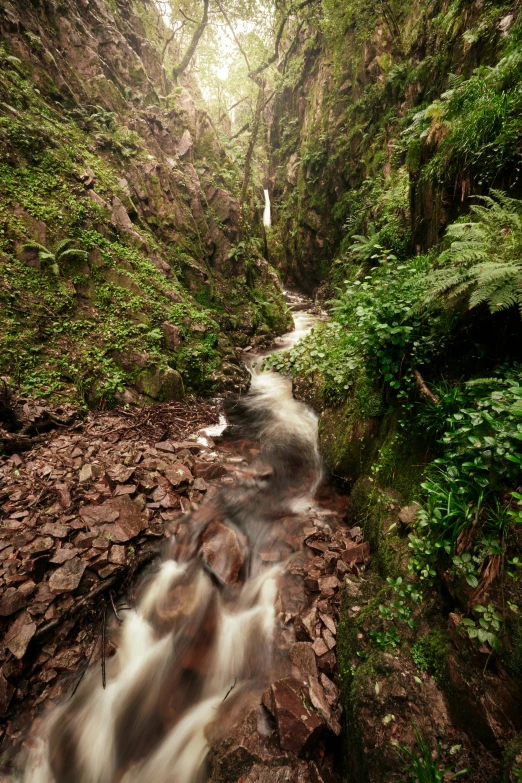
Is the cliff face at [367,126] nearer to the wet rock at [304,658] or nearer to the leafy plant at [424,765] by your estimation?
the leafy plant at [424,765]

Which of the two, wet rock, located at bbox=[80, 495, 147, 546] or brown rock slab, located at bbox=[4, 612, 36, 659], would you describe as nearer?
brown rock slab, located at bbox=[4, 612, 36, 659]

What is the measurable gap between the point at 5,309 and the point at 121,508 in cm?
443

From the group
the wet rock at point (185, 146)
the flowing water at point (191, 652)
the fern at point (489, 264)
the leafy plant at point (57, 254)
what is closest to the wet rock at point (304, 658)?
the flowing water at point (191, 652)

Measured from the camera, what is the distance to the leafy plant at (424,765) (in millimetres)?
1838

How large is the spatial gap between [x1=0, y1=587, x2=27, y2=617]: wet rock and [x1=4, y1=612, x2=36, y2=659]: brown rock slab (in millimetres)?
91

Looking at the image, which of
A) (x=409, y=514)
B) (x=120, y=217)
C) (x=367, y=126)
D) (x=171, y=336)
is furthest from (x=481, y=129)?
(x=367, y=126)

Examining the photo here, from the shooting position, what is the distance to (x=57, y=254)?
6.82m

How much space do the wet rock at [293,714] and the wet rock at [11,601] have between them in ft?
8.15

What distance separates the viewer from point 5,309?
5.78 metres

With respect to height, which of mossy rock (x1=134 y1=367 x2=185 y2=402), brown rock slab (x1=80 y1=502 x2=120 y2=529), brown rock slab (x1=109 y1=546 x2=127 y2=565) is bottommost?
brown rock slab (x1=109 y1=546 x2=127 y2=565)

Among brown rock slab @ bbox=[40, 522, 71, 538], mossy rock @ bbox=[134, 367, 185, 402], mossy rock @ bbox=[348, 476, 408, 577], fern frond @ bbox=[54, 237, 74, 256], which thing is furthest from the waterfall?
brown rock slab @ bbox=[40, 522, 71, 538]

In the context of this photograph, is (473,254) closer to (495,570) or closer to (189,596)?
(495,570)

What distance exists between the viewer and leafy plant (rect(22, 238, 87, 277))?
21.2 ft

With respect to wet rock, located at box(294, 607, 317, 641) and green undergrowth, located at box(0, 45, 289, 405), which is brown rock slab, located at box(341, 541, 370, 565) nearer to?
wet rock, located at box(294, 607, 317, 641)
